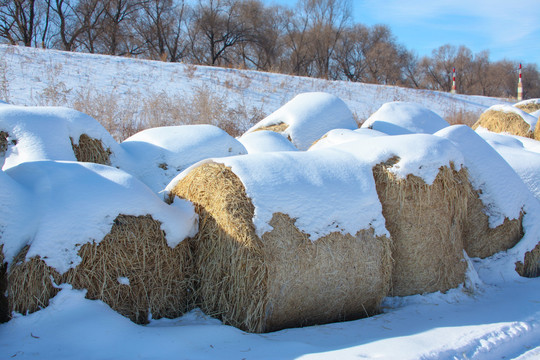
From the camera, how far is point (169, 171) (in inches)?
182

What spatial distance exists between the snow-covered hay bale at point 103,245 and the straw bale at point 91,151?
120 cm

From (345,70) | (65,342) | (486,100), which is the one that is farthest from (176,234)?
(345,70)

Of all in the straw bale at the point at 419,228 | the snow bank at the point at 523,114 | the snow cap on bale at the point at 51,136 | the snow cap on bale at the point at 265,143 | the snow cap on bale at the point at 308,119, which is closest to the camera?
the straw bale at the point at 419,228

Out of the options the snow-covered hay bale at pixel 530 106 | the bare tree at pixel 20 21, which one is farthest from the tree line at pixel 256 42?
the snow-covered hay bale at pixel 530 106

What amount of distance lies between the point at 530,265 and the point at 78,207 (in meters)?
3.74

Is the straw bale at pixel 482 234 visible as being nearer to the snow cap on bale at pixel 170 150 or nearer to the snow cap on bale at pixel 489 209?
the snow cap on bale at pixel 489 209

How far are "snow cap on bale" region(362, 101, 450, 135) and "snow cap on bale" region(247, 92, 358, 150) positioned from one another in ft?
1.59

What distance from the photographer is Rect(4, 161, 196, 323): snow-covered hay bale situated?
2.70 meters

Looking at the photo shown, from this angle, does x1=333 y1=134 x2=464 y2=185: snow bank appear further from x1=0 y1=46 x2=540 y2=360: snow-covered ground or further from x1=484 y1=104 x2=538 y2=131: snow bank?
x1=484 y1=104 x2=538 y2=131: snow bank

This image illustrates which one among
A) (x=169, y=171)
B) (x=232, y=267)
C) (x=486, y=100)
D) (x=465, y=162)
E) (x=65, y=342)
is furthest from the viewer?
(x=486, y=100)

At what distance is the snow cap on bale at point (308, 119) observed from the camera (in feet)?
23.4

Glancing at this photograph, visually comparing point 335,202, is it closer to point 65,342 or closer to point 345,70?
point 65,342

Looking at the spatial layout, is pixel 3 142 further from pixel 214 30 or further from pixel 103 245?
pixel 214 30

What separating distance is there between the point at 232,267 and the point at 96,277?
84 centimetres
